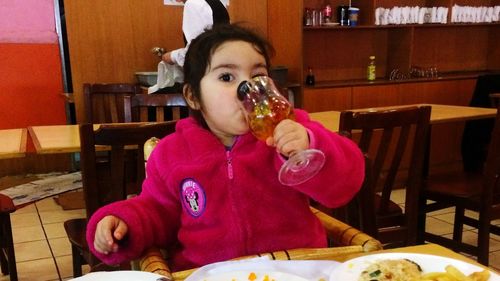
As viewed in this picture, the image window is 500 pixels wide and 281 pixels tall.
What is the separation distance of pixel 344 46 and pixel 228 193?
3829mm

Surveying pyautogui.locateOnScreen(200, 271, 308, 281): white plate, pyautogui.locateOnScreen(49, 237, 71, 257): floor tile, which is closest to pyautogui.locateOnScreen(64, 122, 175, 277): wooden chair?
pyautogui.locateOnScreen(200, 271, 308, 281): white plate

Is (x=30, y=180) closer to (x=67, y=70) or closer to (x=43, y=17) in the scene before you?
(x=67, y=70)

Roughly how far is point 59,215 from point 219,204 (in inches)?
111

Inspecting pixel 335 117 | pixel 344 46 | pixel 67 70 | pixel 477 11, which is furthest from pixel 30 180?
pixel 477 11

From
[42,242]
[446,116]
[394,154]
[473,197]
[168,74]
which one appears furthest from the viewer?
[168,74]

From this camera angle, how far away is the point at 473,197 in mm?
2307

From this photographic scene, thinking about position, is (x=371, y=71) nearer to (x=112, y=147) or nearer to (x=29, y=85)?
(x=29, y=85)

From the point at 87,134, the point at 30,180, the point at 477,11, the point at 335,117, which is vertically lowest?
the point at 30,180

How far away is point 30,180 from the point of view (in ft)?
13.2

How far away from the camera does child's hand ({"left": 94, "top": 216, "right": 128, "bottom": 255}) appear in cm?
94

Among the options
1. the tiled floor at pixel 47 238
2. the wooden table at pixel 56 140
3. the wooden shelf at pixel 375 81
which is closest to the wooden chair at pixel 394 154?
the tiled floor at pixel 47 238

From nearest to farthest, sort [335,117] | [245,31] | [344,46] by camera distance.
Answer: [245,31], [335,117], [344,46]

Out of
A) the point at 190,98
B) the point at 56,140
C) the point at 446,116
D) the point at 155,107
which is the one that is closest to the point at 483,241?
the point at 446,116

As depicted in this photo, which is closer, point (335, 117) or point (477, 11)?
point (335, 117)
